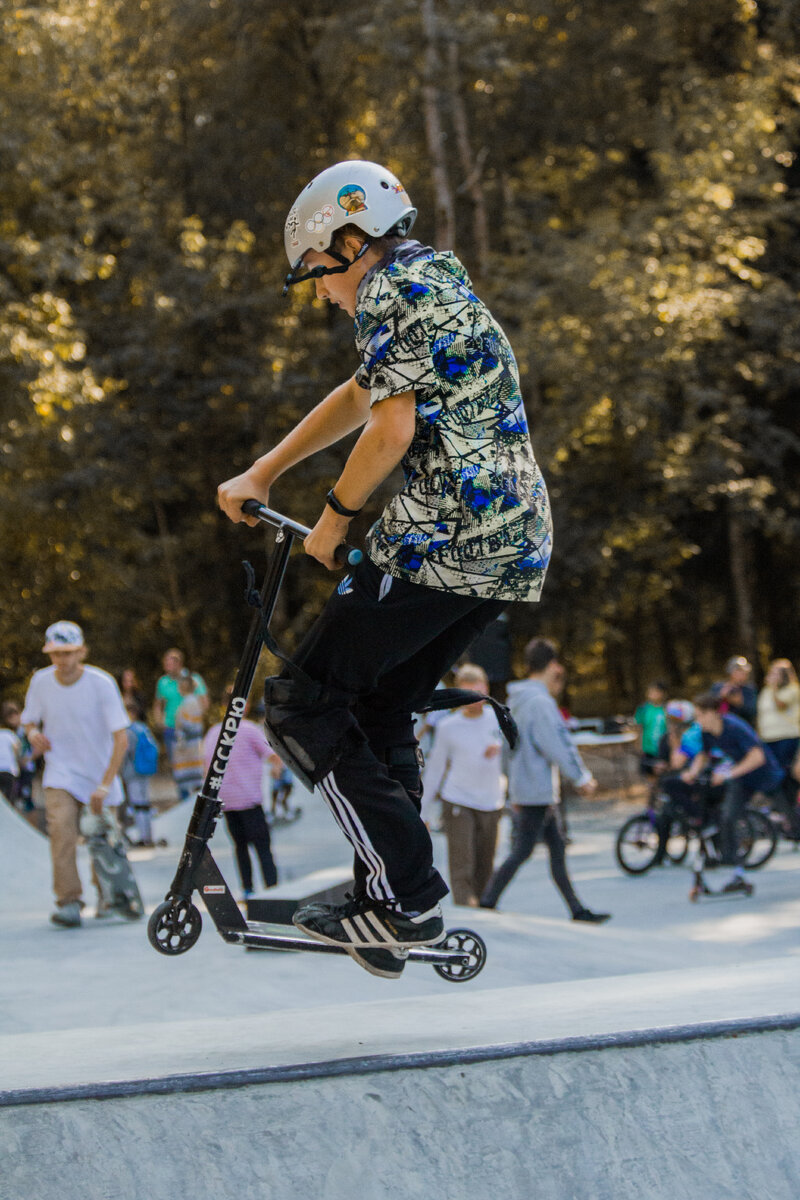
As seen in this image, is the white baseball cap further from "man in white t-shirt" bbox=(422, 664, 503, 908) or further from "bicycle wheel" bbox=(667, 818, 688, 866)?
"bicycle wheel" bbox=(667, 818, 688, 866)

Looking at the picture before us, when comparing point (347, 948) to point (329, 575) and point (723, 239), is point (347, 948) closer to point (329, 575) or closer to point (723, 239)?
point (723, 239)

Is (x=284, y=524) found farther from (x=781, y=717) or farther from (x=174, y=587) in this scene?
(x=174, y=587)

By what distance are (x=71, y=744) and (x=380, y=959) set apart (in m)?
6.13

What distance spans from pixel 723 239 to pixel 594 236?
2.25m

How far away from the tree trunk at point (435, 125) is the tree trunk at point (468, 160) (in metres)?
0.30

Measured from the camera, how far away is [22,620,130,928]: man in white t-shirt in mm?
9453

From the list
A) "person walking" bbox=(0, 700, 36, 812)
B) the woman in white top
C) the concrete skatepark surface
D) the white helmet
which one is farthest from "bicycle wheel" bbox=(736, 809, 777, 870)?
"person walking" bbox=(0, 700, 36, 812)

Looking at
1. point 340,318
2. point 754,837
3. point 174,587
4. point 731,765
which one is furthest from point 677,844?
point 174,587

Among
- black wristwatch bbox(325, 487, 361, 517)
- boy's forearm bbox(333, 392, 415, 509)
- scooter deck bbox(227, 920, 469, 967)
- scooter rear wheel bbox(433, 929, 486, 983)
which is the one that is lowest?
scooter rear wheel bbox(433, 929, 486, 983)

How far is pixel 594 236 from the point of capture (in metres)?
23.2

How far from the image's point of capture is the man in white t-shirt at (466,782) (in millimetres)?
10195

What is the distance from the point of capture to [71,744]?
953 cm

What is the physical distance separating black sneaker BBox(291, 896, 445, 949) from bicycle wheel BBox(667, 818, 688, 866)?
31.0 feet

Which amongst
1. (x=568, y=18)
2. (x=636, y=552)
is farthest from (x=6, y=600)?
(x=568, y=18)
